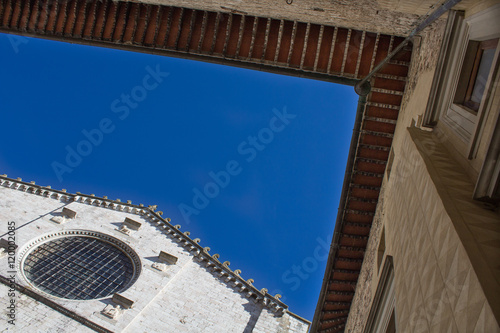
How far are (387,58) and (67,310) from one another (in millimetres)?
15626

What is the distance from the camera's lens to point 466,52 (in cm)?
546

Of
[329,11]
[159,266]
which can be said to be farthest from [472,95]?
[159,266]

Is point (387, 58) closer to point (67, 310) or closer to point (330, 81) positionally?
point (330, 81)

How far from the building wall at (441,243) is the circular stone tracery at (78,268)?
54.8ft

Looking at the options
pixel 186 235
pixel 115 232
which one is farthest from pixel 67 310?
pixel 186 235

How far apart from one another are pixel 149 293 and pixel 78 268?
4008 mm

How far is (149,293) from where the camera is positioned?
1892 cm

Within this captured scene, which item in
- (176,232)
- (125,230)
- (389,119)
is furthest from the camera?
(176,232)

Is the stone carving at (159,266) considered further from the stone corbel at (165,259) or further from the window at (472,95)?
the window at (472,95)

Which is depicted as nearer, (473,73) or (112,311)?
(473,73)

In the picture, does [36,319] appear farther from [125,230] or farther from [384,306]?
[384,306]

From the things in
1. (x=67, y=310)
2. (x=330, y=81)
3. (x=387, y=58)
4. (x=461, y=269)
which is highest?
(x=387, y=58)

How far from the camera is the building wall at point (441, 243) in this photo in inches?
108

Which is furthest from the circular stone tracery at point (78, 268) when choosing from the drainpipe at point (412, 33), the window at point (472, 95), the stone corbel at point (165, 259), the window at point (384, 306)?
the window at point (472, 95)
